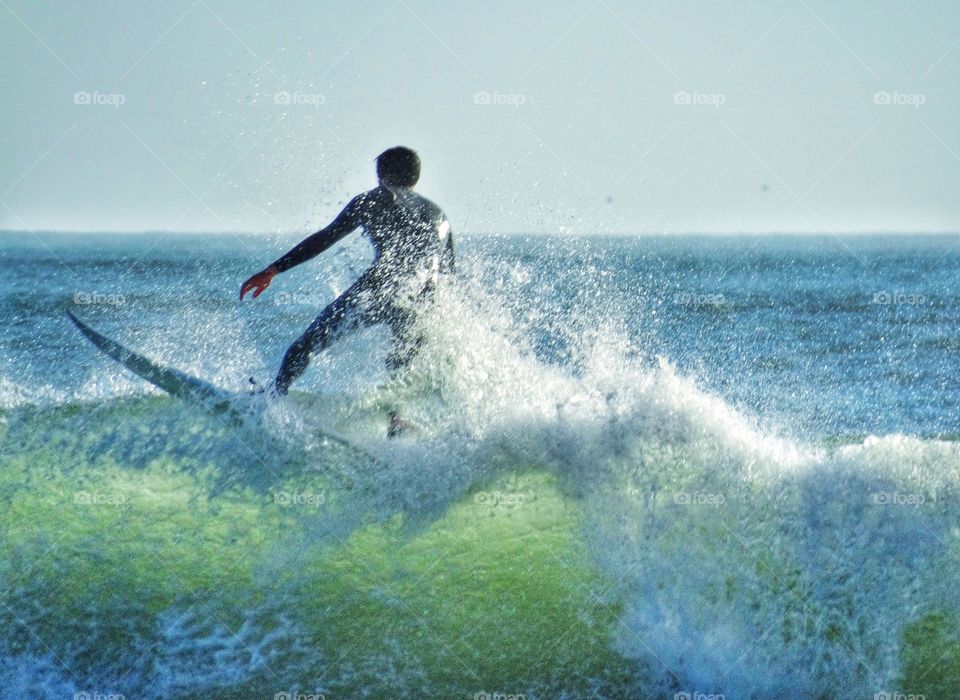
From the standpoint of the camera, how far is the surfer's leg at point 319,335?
5895mm

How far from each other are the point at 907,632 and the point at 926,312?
2175 cm

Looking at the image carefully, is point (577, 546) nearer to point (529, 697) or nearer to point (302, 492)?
point (529, 697)

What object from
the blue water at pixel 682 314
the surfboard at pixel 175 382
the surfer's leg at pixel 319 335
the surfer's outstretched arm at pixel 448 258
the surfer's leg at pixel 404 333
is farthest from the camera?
the blue water at pixel 682 314

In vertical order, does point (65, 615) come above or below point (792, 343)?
below

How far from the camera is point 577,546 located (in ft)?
16.5

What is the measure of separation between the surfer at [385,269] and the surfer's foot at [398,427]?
40 centimetres

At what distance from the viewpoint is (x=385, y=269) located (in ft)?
20.0

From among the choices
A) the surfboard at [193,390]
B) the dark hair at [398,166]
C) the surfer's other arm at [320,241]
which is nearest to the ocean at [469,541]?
the surfboard at [193,390]

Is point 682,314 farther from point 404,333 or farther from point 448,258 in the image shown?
point 404,333

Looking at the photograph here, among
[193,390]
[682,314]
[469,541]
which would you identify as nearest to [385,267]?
[193,390]

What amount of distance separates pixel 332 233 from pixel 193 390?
1.16m

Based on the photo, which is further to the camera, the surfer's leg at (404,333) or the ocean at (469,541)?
the surfer's leg at (404,333)

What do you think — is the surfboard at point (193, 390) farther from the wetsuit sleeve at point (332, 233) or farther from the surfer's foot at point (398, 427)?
the wetsuit sleeve at point (332, 233)

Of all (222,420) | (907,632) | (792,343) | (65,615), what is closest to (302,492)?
(222,420)
